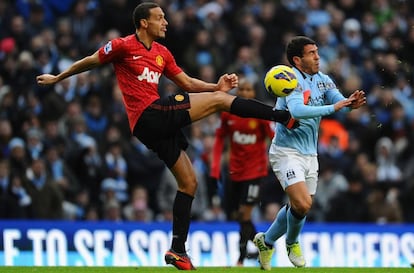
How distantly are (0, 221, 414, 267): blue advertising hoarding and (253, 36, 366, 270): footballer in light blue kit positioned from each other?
424 centimetres

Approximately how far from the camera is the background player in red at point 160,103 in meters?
11.7

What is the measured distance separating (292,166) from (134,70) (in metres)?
2.01

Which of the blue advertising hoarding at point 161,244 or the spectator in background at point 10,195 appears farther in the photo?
the spectator in background at point 10,195

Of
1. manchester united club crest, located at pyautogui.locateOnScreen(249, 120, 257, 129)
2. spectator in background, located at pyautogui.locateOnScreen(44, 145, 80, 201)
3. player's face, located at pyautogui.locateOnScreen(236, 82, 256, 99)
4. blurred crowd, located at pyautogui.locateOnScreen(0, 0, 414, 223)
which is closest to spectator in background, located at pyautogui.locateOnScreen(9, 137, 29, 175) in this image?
blurred crowd, located at pyautogui.locateOnScreen(0, 0, 414, 223)

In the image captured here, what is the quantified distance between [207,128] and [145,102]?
8.76 meters

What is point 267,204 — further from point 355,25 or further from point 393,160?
point 355,25

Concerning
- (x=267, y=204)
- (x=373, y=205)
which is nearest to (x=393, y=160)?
(x=373, y=205)

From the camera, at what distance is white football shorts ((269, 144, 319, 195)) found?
12.4 m

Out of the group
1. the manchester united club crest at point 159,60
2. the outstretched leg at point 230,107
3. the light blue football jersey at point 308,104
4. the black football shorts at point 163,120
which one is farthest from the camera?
the light blue football jersey at point 308,104

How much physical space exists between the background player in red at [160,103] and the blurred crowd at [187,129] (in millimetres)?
4383

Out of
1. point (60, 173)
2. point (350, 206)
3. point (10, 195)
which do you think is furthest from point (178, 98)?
point (350, 206)

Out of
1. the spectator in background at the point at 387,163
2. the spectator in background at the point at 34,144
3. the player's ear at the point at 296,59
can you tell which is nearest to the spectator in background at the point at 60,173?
the spectator in background at the point at 34,144

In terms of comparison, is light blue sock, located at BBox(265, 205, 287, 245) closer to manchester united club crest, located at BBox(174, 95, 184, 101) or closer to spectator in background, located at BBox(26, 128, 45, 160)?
manchester united club crest, located at BBox(174, 95, 184, 101)

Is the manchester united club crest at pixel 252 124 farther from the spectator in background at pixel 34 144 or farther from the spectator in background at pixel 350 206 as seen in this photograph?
the spectator in background at pixel 350 206
